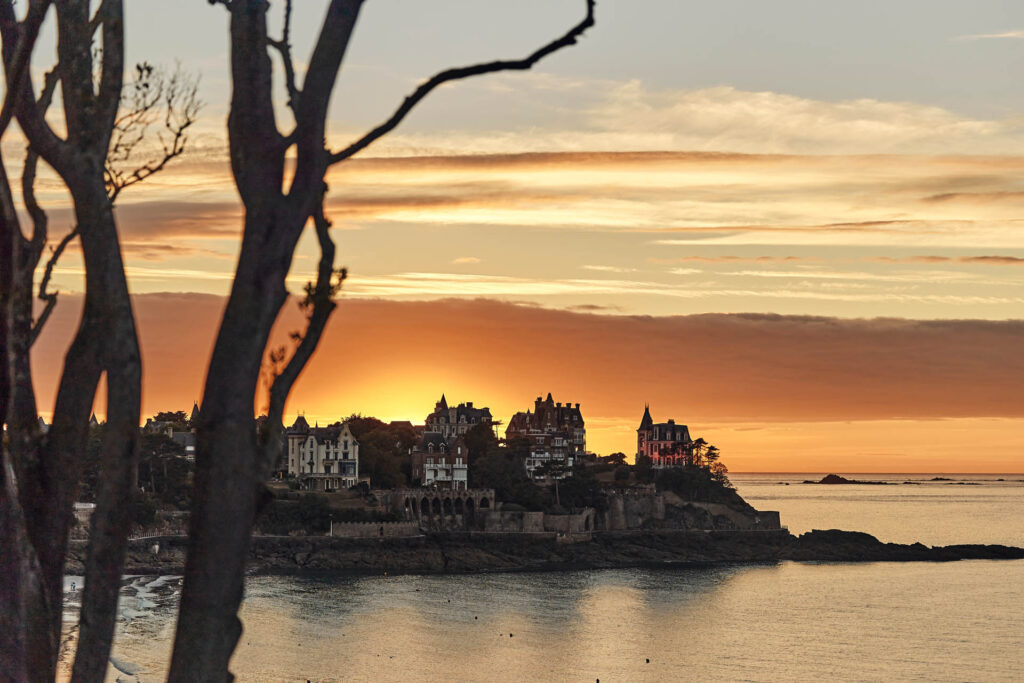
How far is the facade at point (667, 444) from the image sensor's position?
16500cm

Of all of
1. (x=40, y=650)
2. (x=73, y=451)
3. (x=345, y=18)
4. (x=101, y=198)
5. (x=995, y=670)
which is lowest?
(x=995, y=670)

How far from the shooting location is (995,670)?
2443 inches

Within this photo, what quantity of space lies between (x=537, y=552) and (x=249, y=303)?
103515 millimetres

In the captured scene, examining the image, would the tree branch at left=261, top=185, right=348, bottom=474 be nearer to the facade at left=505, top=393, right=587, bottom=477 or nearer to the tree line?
the tree line

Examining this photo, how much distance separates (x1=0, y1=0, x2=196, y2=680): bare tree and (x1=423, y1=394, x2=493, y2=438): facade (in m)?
140

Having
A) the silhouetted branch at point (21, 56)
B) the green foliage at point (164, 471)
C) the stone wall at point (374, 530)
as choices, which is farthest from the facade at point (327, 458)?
the silhouetted branch at point (21, 56)

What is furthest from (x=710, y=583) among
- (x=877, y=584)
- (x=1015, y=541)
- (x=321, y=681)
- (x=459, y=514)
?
(x=1015, y=541)

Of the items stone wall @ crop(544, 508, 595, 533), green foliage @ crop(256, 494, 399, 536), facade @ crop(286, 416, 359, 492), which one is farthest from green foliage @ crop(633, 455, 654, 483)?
green foliage @ crop(256, 494, 399, 536)

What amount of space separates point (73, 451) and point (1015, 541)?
166367 mm

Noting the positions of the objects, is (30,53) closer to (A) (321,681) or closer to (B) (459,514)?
(A) (321,681)

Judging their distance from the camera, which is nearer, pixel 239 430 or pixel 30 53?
pixel 239 430

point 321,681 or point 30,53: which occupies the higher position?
point 30,53

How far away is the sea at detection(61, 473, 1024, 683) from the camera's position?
59875mm

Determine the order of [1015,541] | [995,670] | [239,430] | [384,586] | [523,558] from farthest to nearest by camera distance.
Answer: [1015,541] → [523,558] → [384,586] → [995,670] → [239,430]
